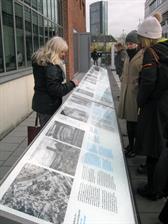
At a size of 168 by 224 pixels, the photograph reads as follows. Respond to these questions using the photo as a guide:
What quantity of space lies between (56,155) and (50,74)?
4.92ft

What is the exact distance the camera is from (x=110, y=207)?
2.35 meters

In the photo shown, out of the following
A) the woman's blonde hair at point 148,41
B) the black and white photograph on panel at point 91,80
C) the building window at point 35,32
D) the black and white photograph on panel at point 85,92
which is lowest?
the black and white photograph on panel at point 85,92

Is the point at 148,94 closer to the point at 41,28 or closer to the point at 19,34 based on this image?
the point at 19,34

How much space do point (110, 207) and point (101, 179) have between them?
0.35 metres

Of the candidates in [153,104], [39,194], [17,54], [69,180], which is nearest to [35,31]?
[17,54]

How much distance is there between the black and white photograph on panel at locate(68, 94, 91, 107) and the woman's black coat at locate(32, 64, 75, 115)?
0.20m

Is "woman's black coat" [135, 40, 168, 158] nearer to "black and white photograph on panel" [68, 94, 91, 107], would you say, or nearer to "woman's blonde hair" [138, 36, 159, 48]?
"woman's blonde hair" [138, 36, 159, 48]

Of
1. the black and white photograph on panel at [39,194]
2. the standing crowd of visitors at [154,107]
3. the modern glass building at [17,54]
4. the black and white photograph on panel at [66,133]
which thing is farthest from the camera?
the modern glass building at [17,54]

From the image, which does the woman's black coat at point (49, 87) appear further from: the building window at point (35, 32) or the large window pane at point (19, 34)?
the building window at point (35, 32)

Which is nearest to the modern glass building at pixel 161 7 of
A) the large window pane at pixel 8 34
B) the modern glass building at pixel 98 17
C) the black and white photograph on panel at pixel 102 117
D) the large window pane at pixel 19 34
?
the modern glass building at pixel 98 17

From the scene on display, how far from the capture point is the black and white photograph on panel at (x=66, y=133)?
2.97m

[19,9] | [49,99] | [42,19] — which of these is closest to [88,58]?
[42,19]

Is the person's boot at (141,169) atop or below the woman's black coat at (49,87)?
below

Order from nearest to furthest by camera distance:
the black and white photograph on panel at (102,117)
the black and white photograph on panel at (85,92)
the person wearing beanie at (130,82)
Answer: the black and white photograph on panel at (102,117), the person wearing beanie at (130,82), the black and white photograph on panel at (85,92)
